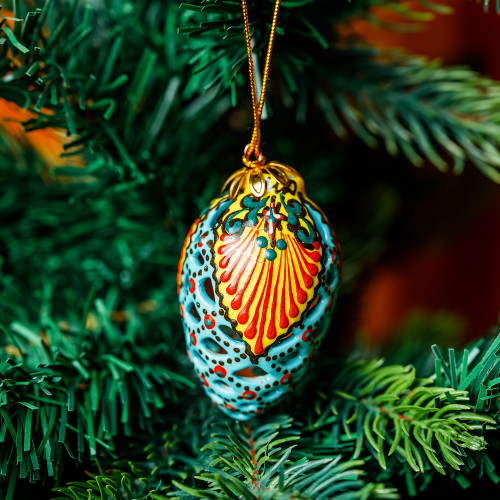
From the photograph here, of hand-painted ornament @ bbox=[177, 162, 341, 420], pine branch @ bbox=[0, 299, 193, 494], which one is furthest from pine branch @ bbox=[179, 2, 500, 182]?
pine branch @ bbox=[0, 299, 193, 494]

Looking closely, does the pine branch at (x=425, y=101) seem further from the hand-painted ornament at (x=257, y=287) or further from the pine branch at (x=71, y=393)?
the pine branch at (x=71, y=393)

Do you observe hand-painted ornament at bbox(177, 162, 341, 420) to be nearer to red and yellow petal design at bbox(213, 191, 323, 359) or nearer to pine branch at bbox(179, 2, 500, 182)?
red and yellow petal design at bbox(213, 191, 323, 359)

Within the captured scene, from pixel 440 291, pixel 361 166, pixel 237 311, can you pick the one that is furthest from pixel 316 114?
pixel 440 291

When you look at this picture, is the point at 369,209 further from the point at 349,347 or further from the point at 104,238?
the point at 104,238


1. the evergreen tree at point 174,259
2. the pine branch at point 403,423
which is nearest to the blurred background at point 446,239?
the evergreen tree at point 174,259

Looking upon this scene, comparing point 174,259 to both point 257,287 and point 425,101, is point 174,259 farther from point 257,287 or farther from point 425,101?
point 425,101
